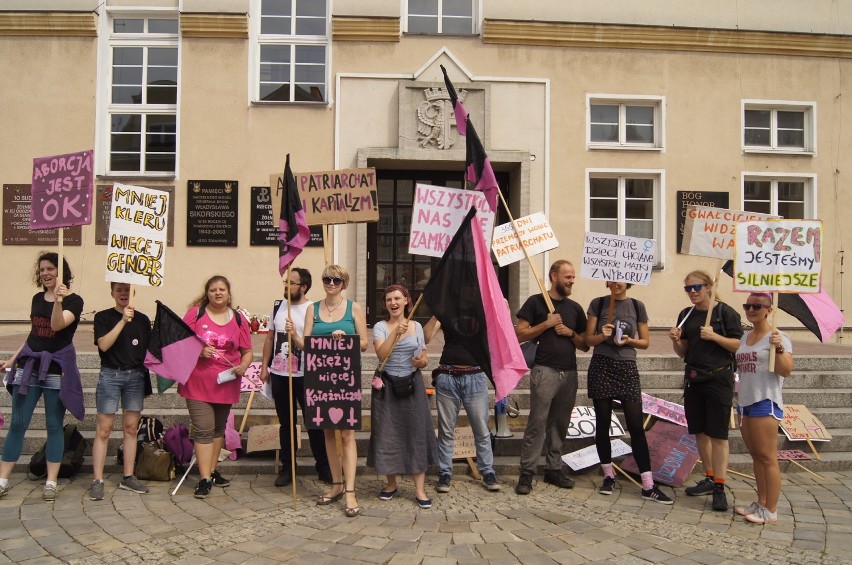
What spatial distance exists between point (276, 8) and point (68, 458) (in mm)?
8945

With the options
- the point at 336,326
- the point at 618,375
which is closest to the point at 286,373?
the point at 336,326

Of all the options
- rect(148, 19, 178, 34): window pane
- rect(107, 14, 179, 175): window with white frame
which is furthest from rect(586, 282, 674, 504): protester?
rect(148, 19, 178, 34): window pane

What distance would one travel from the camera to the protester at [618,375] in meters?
5.88

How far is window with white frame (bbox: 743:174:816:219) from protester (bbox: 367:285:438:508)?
9193 mm

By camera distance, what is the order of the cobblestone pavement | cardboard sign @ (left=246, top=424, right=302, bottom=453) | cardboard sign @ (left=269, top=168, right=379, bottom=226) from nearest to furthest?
the cobblestone pavement, cardboard sign @ (left=269, top=168, right=379, bottom=226), cardboard sign @ (left=246, top=424, right=302, bottom=453)

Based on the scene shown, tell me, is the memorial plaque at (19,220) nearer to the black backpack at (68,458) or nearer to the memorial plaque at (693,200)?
the black backpack at (68,458)

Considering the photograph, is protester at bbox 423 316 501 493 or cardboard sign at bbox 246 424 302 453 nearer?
protester at bbox 423 316 501 493

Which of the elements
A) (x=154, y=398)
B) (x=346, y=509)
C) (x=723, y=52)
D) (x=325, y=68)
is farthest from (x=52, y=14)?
(x=723, y=52)

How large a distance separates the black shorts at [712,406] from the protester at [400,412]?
7.35 feet

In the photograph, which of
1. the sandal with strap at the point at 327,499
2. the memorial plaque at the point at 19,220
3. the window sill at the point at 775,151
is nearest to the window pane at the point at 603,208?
the window sill at the point at 775,151

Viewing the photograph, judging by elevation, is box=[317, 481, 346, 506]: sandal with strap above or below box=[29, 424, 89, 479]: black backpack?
below

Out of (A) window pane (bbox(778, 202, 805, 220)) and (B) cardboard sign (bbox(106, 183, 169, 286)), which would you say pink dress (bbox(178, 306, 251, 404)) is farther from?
(A) window pane (bbox(778, 202, 805, 220))

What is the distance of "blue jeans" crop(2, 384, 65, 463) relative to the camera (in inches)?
224

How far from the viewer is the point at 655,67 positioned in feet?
40.8
